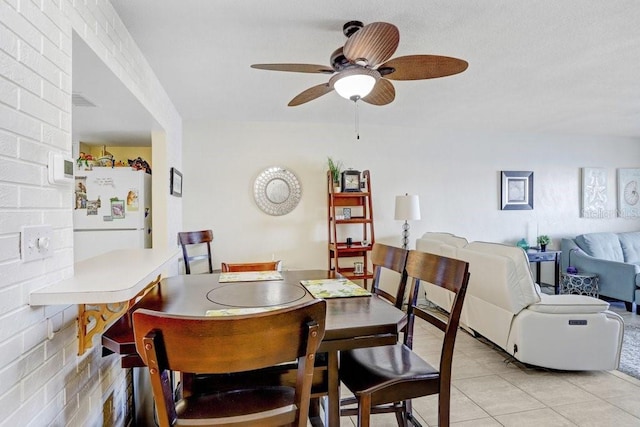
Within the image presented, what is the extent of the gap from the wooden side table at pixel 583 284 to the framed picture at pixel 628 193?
1657mm

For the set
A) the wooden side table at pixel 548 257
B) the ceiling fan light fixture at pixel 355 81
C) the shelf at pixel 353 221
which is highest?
the ceiling fan light fixture at pixel 355 81

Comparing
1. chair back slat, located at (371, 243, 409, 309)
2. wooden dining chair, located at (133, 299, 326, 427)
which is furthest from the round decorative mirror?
wooden dining chair, located at (133, 299, 326, 427)

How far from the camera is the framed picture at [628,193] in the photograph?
5496mm

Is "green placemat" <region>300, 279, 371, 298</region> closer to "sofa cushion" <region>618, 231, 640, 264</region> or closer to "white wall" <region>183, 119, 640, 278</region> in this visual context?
"white wall" <region>183, 119, 640, 278</region>

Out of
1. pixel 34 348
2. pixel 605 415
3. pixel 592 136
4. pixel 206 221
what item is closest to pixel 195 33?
pixel 34 348

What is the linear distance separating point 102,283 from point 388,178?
3912mm

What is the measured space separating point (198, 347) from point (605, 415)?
2576mm

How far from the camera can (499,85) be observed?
10.4 ft

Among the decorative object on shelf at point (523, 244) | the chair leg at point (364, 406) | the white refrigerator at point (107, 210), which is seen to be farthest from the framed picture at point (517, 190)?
the white refrigerator at point (107, 210)

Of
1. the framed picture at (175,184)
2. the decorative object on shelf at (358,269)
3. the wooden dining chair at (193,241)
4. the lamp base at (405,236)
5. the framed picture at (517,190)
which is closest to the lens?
the framed picture at (175,184)

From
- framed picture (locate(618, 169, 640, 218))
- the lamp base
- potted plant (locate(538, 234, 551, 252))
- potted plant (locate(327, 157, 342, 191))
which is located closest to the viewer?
potted plant (locate(327, 157, 342, 191))

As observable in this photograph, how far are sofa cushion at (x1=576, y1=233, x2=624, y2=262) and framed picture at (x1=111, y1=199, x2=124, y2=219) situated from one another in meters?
5.58

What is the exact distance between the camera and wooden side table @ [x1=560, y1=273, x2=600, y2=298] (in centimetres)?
454

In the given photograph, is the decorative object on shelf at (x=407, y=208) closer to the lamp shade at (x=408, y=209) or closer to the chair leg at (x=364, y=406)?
the lamp shade at (x=408, y=209)
